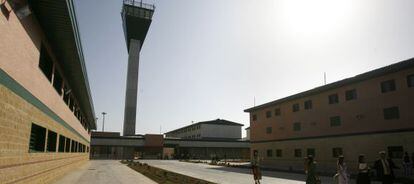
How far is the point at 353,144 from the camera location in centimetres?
2730

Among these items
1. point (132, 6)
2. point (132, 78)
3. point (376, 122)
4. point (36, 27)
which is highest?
point (132, 6)

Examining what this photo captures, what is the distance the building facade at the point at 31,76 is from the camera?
7.91 m

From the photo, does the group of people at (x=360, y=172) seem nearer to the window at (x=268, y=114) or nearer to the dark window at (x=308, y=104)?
the dark window at (x=308, y=104)

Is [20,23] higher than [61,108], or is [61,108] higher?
[20,23]

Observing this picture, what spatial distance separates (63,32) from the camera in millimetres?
11914

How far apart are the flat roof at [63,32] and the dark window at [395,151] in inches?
870

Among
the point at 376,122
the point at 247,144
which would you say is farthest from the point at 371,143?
the point at 247,144

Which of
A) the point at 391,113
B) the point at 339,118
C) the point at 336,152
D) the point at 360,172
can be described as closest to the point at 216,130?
the point at 336,152

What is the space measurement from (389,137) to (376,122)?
5.48 feet

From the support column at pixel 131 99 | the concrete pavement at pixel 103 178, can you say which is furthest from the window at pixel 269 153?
the support column at pixel 131 99

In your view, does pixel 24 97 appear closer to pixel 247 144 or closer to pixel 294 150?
pixel 294 150

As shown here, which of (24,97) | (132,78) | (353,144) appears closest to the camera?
(24,97)

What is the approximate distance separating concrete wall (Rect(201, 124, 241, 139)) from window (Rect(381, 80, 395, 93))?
64.4m

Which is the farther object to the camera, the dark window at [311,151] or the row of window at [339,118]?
the dark window at [311,151]
